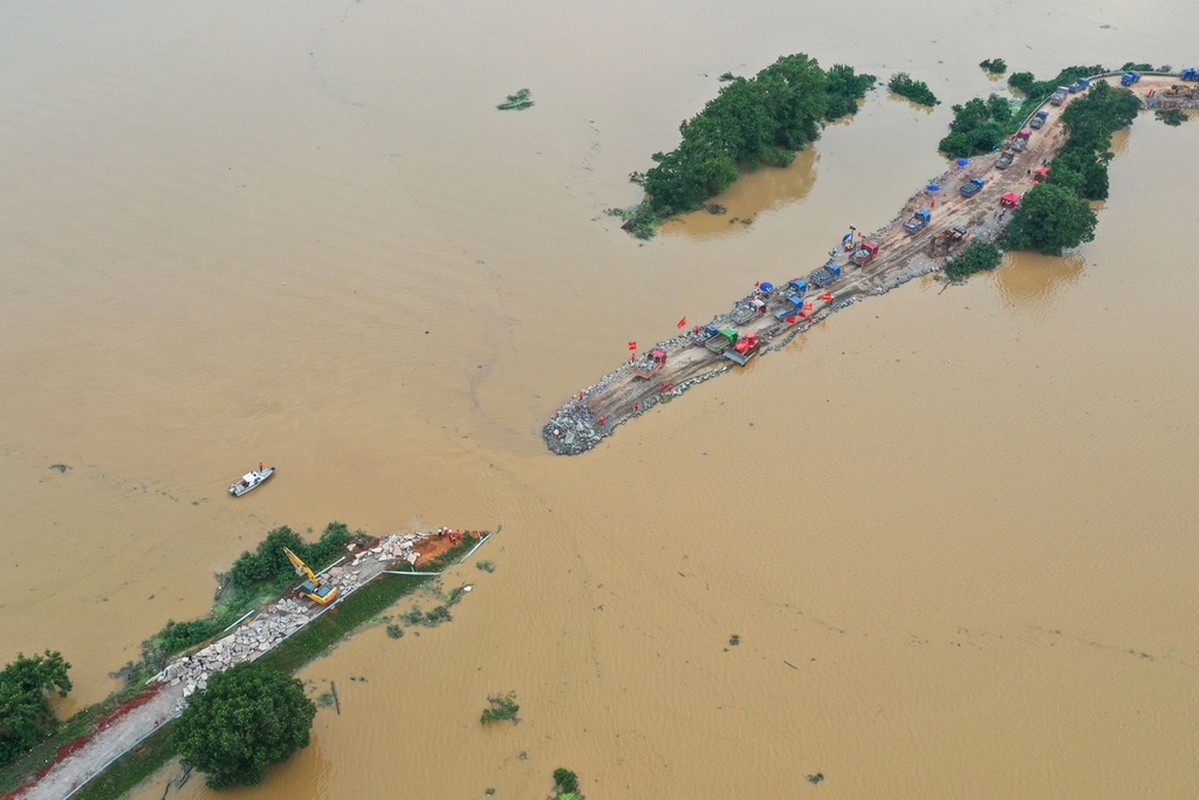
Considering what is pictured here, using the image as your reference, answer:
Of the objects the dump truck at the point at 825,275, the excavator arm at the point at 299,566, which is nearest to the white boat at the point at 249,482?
the excavator arm at the point at 299,566

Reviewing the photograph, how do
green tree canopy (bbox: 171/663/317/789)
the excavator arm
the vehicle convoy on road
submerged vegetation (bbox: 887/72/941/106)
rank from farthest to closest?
submerged vegetation (bbox: 887/72/941/106), the vehicle convoy on road, the excavator arm, green tree canopy (bbox: 171/663/317/789)

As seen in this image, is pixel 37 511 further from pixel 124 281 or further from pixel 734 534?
pixel 734 534

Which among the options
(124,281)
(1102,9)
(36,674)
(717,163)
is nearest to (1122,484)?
(717,163)

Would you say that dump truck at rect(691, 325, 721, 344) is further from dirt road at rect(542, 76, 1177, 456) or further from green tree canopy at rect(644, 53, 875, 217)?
green tree canopy at rect(644, 53, 875, 217)

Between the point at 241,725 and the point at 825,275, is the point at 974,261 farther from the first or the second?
the point at 241,725

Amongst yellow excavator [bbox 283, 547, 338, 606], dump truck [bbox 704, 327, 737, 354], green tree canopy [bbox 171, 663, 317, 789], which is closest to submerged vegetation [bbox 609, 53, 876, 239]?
dump truck [bbox 704, 327, 737, 354]

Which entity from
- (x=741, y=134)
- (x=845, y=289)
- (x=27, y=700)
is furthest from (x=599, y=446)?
(x=741, y=134)
